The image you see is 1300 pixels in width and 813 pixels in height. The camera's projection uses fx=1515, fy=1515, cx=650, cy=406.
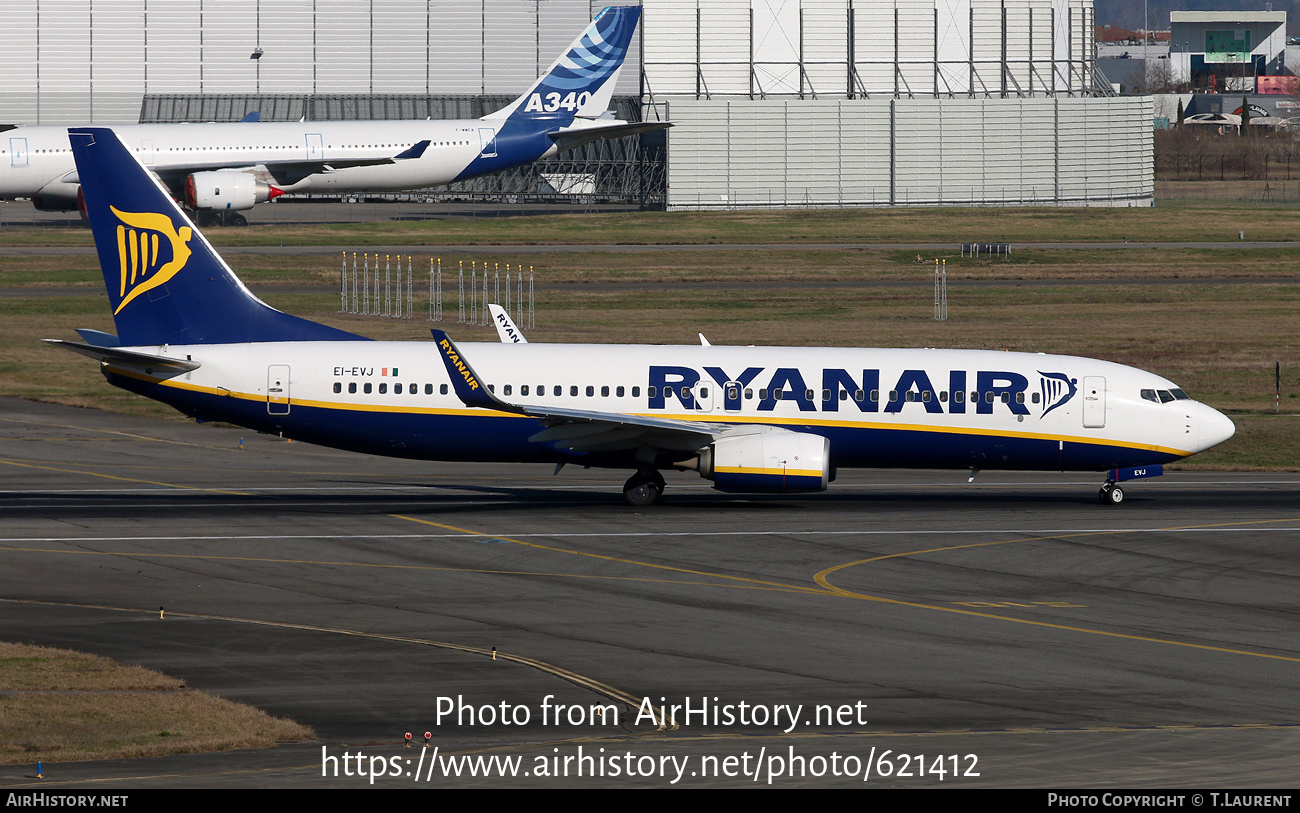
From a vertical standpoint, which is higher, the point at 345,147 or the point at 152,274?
the point at 345,147

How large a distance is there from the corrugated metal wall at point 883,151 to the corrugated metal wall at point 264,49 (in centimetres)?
1285

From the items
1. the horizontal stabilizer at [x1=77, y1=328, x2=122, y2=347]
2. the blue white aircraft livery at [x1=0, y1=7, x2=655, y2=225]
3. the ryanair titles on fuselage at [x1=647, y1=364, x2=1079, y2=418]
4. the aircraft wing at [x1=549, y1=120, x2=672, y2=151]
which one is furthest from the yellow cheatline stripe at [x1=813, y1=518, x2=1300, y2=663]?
the aircraft wing at [x1=549, y1=120, x2=672, y2=151]

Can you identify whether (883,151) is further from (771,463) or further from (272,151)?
(771,463)

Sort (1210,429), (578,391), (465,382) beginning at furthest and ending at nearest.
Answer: (1210,429)
(578,391)
(465,382)

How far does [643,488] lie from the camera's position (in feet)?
120

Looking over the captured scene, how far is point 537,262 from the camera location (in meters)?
86.8

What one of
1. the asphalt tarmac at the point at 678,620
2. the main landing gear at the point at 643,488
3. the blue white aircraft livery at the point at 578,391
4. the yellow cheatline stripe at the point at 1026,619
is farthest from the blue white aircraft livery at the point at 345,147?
the yellow cheatline stripe at the point at 1026,619

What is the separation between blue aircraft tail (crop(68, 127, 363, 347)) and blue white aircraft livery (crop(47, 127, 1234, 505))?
3 cm

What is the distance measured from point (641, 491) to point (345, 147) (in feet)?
224

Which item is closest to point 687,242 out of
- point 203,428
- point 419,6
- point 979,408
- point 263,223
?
point 263,223

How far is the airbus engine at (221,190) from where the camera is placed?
9288 centimetres

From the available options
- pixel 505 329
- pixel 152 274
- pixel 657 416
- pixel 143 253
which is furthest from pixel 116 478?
pixel 657 416

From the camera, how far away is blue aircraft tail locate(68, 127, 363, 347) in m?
36.6

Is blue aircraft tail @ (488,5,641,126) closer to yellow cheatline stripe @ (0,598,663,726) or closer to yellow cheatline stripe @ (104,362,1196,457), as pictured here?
yellow cheatline stripe @ (104,362,1196,457)
